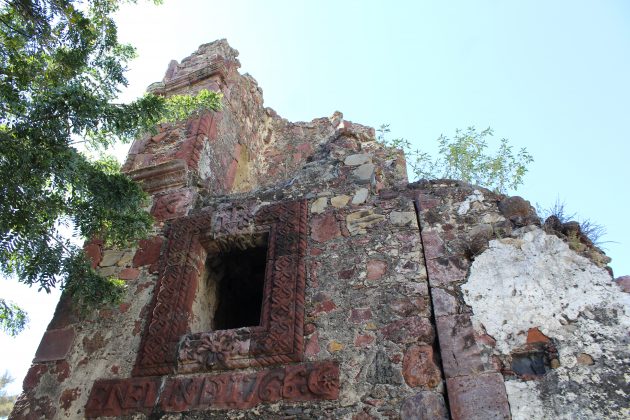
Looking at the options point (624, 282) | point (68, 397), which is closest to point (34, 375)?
point (68, 397)

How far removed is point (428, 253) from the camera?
3828mm

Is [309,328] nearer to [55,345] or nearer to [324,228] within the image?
[324,228]

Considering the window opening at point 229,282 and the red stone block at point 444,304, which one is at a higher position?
the window opening at point 229,282

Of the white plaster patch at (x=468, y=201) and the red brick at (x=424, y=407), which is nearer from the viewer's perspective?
the red brick at (x=424, y=407)

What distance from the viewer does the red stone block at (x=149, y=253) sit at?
4788 mm

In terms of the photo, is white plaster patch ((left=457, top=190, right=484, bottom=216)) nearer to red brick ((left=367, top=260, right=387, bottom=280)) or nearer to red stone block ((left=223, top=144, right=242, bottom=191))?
red brick ((left=367, top=260, right=387, bottom=280))

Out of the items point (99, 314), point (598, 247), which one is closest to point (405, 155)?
point (598, 247)

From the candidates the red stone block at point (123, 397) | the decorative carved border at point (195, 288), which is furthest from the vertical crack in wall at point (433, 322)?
the red stone block at point (123, 397)

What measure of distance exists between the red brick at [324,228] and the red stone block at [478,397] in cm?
160

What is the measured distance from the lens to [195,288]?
452 centimetres

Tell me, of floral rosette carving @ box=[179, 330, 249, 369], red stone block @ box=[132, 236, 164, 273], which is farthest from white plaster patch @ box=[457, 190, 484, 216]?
red stone block @ box=[132, 236, 164, 273]

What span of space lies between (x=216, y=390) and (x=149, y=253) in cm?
179

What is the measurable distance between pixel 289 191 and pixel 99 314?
6.90 ft

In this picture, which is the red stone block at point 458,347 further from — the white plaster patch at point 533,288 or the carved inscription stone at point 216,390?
the carved inscription stone at point 216,390
